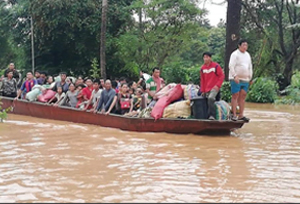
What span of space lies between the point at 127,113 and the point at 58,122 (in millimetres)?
2292

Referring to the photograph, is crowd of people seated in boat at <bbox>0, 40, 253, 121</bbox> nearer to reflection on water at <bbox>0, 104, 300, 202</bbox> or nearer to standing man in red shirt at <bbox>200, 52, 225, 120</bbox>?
standing man in red shirt at <bbox>200, 52, 225, 120</bbox>

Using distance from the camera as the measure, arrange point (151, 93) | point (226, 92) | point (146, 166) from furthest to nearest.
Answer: point (226, 92), point (151, 93), point (146, 166)

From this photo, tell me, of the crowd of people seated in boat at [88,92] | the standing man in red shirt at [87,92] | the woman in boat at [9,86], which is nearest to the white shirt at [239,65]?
the crowd of people seated in boat at [88,92]

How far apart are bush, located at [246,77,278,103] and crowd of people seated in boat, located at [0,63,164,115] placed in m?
8.04

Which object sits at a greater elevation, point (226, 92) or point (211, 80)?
point (211, 80)

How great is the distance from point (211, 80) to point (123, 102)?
2.41 metres

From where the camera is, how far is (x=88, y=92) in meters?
11.6

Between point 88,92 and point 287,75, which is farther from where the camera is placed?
point 287,75

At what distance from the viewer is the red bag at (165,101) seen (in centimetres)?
934

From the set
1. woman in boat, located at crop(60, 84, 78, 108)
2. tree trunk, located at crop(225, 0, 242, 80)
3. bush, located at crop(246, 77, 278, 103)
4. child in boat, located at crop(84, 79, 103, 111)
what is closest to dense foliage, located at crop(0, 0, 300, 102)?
bush, located at crop(246, 77, 278, 103)

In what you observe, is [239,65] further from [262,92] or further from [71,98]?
[262,92]

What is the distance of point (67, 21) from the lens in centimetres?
2108

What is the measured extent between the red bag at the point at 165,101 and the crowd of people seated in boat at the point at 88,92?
2.44ft

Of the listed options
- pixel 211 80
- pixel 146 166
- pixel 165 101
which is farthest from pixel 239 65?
pixel 146 166
